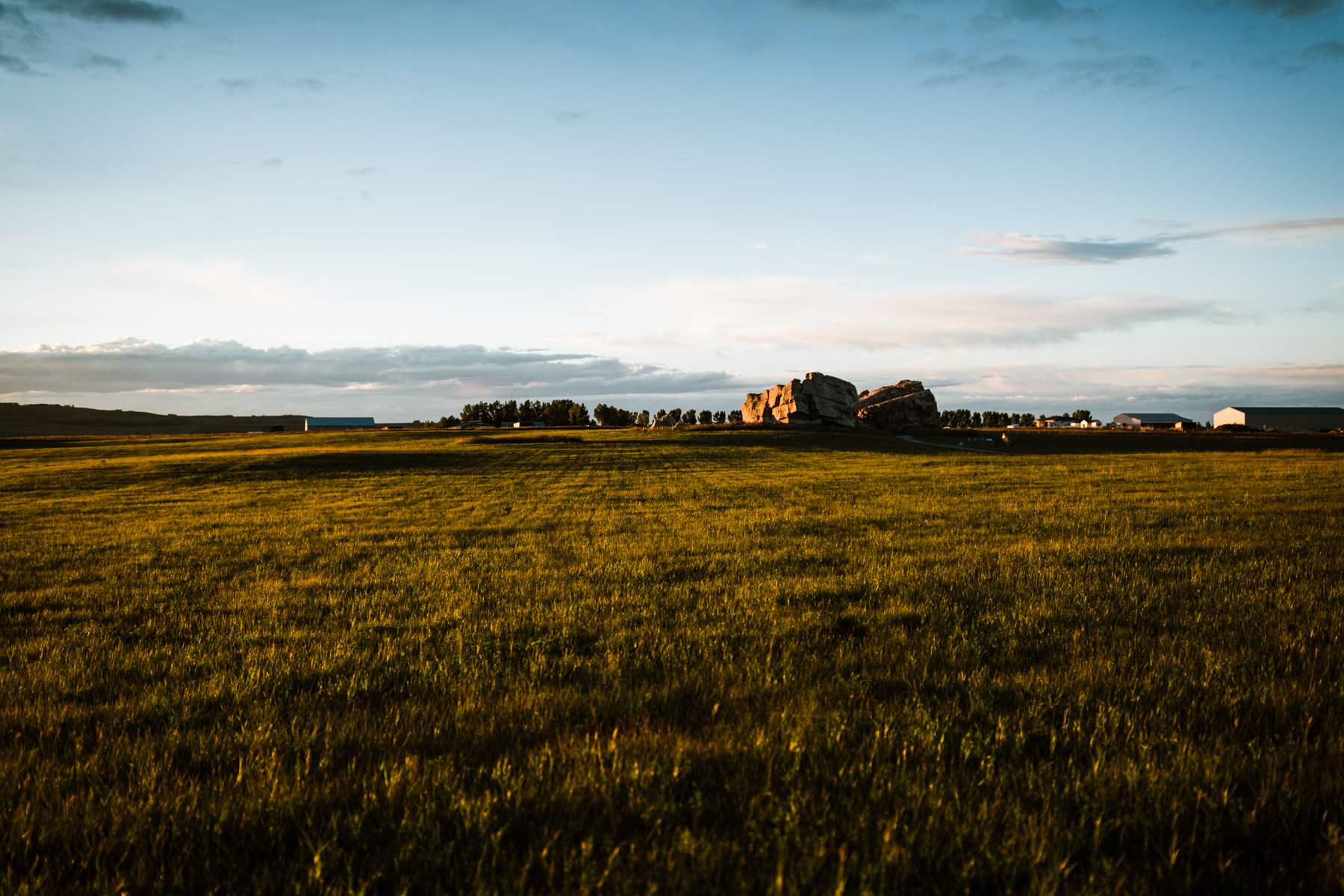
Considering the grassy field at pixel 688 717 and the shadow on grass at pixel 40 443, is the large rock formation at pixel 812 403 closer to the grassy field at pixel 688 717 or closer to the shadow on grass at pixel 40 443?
the shadow on grass at pixel 40 443

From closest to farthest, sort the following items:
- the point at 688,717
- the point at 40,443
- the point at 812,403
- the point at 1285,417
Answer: the point at 688,717, the point at 40,443, the point at 812,403, the point at 1285,417

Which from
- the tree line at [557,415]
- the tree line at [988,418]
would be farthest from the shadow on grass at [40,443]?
the tree line at [988,418]

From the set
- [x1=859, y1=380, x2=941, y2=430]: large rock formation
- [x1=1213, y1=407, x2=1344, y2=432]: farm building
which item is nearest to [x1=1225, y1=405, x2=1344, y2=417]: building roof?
[x1=1213, y1=407, x2=1344, y2=432]: farm building

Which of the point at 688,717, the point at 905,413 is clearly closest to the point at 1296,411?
the point at 905,413

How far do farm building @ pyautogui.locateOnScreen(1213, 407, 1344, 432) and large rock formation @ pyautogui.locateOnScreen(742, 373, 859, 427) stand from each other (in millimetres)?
121576

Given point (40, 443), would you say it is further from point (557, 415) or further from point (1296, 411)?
point (1296, 411)

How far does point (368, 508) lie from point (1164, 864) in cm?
2581

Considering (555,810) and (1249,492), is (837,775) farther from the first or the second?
(1249,492)

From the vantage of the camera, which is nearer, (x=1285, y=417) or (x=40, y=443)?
(x=40, y=443)

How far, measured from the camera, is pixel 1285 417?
593 ft

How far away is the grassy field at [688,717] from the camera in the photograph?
395 centimetres

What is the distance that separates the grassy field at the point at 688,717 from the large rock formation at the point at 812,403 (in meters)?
97.8

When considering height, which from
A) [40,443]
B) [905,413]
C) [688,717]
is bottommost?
[688,717]

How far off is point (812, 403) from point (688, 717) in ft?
373
